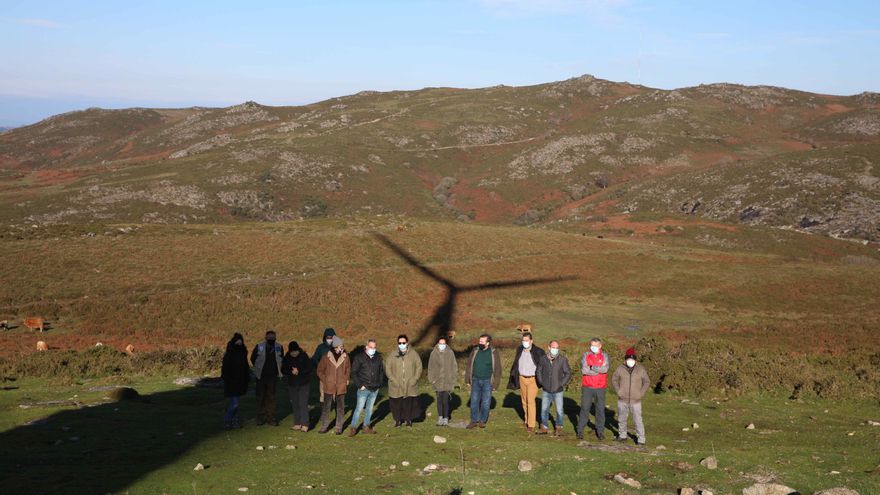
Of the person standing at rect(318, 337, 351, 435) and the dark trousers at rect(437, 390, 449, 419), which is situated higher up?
the person standing at rect(318, 337, 351, 435)

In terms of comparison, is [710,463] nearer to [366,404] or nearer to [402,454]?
[402,454]

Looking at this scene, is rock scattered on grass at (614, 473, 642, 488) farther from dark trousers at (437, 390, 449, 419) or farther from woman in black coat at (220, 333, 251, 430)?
woman in black coat at (220, 333, 251, 430)

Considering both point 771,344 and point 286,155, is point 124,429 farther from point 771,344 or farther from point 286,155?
point 286,155

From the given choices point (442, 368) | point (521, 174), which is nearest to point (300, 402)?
point (442, 368)

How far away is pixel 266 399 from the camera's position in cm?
2017

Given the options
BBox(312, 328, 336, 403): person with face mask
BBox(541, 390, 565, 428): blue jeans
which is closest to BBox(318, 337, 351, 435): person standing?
BBox(312, 328, 336, 403): person with face mask

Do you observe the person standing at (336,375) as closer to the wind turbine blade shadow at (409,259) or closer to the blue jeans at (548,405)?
the blue jeans at (548,405)

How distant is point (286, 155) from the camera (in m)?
150

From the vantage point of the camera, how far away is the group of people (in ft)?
63.5

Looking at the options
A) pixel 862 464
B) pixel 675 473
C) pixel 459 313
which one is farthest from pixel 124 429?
pixel 459 313

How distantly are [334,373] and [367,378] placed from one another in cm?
94

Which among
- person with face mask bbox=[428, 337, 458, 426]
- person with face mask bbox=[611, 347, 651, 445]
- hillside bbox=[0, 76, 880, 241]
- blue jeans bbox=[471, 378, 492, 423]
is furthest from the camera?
hillside bbox=[0, 76, 880, 241]

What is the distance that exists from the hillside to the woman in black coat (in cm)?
9207

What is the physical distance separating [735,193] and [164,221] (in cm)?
9366
